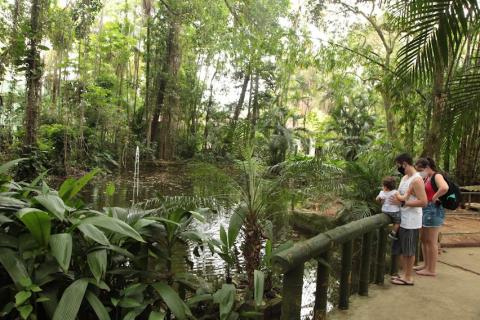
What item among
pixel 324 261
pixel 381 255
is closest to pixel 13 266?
pixel 324 261

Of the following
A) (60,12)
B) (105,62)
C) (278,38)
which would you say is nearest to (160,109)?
(105,62)

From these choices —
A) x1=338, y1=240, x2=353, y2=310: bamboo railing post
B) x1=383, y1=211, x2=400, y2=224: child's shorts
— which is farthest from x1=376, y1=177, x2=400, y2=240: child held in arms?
x1=338, y1=240, x2=353, y2=310: bamboo railing post

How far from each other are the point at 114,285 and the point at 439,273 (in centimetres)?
314

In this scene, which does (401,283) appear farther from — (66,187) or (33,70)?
(33,70)

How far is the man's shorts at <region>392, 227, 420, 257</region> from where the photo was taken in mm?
3607

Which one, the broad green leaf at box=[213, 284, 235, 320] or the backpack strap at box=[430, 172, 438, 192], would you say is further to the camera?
the backpack strap at box=[430, 172, 438, 192]

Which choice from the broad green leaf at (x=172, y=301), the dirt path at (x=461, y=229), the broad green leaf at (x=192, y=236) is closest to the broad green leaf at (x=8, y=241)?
the broad green leaf at (x=172, y=301)

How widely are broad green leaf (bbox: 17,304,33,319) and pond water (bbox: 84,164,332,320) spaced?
1.24 metres

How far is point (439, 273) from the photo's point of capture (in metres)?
4.05

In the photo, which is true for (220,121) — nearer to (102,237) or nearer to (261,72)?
(261,72)

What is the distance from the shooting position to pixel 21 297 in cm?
197

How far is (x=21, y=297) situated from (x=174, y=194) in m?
8.45

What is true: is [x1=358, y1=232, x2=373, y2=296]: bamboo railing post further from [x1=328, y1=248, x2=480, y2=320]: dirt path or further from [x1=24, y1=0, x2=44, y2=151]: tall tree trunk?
[x1=24, y1=0, x2=44, y2=151]: tall tree trunk

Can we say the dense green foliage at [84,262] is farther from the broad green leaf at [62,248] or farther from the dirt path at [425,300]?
the dirt path at [425,300]
